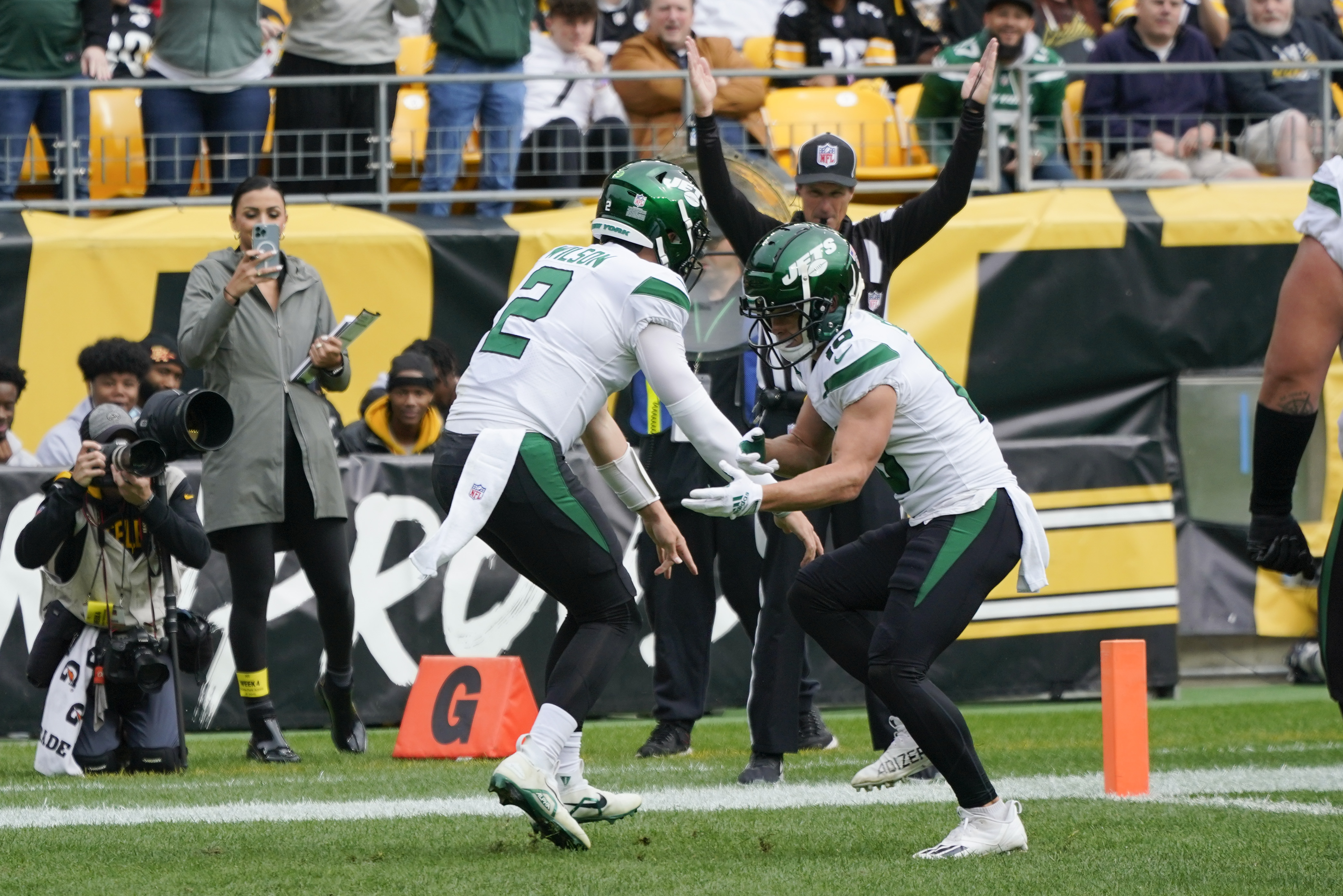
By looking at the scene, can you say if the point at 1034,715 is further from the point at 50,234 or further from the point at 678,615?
the point at 50,234

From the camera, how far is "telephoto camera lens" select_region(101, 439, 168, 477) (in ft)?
20.2

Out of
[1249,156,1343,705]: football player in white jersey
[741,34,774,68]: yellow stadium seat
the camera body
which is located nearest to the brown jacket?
[741,34,774,68]: yellow stadium seat

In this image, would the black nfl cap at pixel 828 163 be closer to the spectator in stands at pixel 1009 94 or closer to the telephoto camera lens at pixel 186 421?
the telephoto camera lens at pixel 186 421

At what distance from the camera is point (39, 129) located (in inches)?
395

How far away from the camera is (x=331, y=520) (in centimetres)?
688

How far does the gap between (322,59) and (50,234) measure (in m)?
1.79

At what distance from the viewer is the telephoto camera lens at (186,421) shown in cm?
609

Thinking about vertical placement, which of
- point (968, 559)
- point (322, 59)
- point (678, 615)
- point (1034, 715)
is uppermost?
point (322, 59)

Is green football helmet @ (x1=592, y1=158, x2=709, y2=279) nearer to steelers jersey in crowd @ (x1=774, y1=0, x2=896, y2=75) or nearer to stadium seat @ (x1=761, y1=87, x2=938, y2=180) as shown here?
stadium seat @ (x1=761, y1=87, x2=938, y2=180)

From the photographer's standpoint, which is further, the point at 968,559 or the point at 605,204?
the point at 605,204

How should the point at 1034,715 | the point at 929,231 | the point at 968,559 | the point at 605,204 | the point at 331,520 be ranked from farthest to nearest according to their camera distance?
Result: 1. the point at 1034,715
2. the point at 331,520
3. the point at 929,231
4. the point at 605,204
5. the point at 968,559

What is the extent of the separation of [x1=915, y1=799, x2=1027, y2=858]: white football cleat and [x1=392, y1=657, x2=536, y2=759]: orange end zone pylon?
9.11 feet

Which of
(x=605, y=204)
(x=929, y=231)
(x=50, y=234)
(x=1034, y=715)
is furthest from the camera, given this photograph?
(x=50, y=234)

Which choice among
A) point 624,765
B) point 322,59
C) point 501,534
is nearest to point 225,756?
point 624,765
